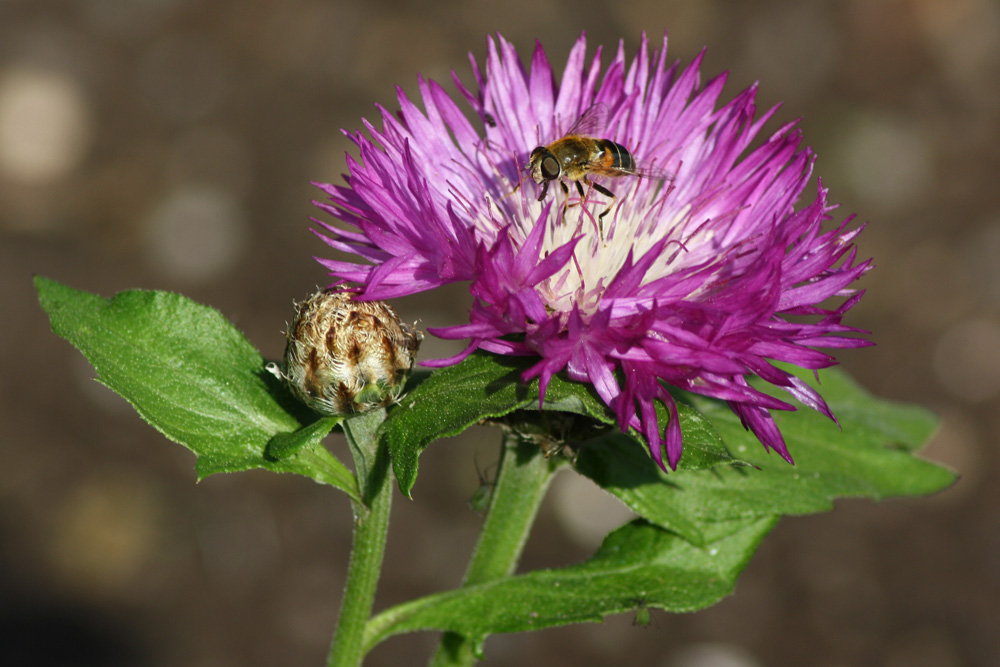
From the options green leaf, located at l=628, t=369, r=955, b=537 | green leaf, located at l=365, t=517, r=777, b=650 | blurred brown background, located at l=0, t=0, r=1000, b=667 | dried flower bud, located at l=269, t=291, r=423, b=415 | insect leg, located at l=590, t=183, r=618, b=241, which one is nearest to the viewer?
dried flower bud, located at l=269, t=291, r=423, b=415

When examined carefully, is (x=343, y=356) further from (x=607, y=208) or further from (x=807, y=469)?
(x=807, y=469)

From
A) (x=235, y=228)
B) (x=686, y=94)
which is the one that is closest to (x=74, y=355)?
(x=235, y=228)

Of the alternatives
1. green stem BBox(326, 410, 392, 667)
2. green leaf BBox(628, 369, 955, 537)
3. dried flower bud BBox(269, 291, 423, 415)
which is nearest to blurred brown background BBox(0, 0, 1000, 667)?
green leaf BBox(628, 369, 955, 537)

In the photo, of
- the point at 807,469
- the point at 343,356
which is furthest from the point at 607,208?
the point at 343,356

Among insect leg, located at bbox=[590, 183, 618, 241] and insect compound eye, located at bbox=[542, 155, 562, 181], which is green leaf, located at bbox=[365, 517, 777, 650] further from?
insect compound eye, located at bbox=[542, 155, 562, 181]

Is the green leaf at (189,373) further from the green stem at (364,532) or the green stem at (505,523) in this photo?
the green stem at (505,523)

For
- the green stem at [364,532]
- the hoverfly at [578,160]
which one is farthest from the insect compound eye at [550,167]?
the green stem at [364,532]

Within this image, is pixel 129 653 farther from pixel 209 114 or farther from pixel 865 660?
pixel 865 660
